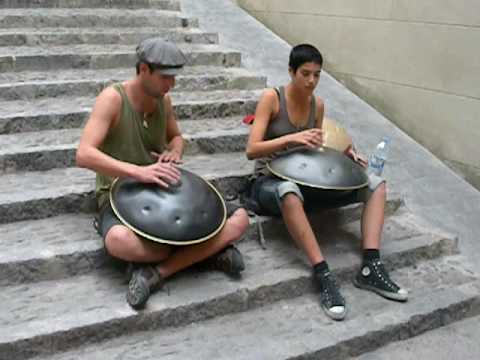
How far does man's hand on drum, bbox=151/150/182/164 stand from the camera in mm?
3062

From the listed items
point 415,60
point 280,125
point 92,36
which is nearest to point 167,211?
point 280,125

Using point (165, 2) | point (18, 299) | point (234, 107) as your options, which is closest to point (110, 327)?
point (18, 299)

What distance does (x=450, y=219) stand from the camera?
4.11 meters

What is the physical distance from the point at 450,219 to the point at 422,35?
1.68 meters

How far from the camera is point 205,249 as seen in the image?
2.93 metres

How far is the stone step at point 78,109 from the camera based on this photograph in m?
3.91

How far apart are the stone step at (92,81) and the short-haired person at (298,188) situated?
1521 mm

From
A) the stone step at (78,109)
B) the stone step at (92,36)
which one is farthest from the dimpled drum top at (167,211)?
the stone step at (92,36)

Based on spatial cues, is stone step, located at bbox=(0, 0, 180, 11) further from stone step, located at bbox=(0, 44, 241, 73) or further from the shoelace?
the shoelace

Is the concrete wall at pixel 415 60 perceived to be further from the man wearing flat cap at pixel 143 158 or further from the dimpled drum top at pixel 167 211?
the dimpled drum top at pixel 167 211

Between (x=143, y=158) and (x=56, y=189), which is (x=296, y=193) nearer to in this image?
(x=143, y=158)

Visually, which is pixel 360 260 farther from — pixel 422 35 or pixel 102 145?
pixel 422 35

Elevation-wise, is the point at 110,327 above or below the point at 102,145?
below

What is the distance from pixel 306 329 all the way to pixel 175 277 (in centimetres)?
74
